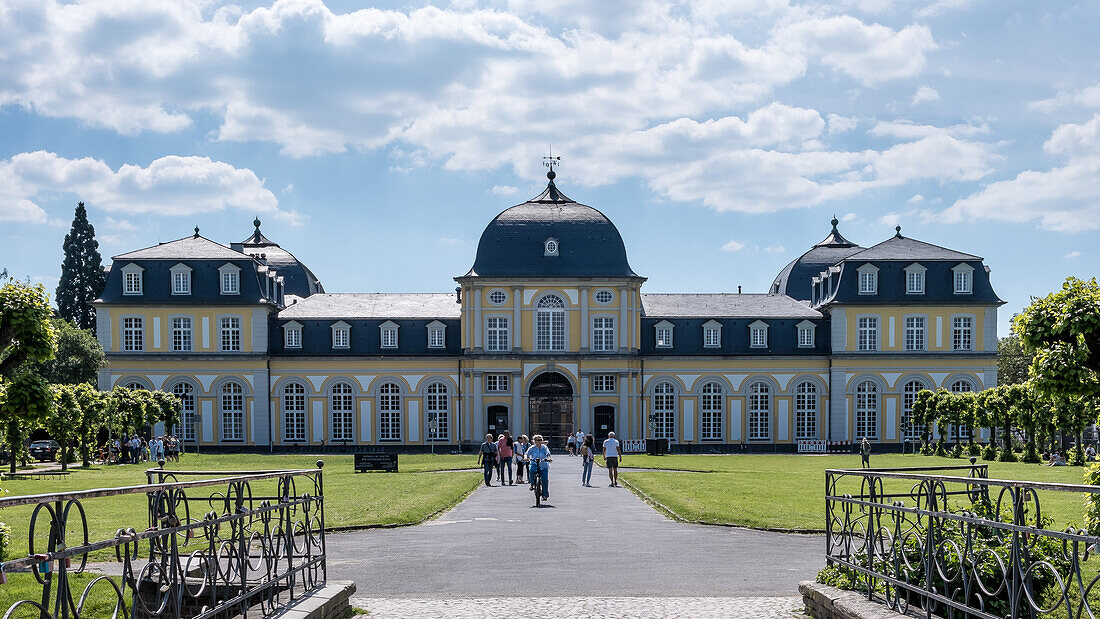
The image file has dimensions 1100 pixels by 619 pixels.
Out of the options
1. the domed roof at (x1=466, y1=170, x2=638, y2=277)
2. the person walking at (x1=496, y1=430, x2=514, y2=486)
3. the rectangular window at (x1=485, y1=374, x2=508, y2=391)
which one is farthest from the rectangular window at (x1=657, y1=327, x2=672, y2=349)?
the person walking at (x1=496, y1=430, x2=514, y2=486)

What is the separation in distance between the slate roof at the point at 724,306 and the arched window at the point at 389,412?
15013mm

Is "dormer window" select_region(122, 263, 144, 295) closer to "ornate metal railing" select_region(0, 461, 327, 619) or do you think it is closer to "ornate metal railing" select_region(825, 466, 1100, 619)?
"ornate metal railing" select_region(0, 461, 327, 619)

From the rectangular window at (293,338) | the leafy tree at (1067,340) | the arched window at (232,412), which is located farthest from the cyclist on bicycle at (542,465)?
the arched window at (232,412)

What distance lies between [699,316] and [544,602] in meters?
53.7

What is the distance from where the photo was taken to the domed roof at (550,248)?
6184 cm

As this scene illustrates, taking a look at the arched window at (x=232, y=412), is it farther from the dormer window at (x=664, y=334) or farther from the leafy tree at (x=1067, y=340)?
the leafy tree at (x=1067, y=340)

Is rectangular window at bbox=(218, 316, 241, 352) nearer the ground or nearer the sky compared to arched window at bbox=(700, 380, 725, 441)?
nearer the sky

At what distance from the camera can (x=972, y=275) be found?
206ft

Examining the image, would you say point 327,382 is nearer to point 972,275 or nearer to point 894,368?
point 894,368

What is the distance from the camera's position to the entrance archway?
205 feet

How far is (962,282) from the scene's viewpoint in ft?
206

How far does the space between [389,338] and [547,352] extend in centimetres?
916

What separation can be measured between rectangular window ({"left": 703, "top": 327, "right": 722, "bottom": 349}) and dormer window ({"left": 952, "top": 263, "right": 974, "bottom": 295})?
13361 mm

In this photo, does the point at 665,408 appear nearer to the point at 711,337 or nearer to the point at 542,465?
the point at 711,337
